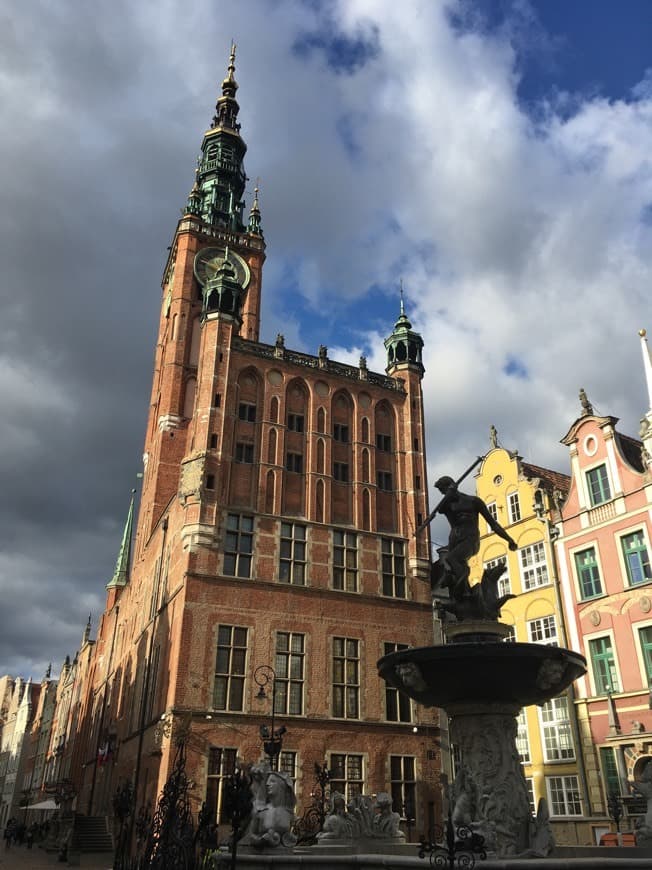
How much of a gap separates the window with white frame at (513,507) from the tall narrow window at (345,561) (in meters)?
7.17

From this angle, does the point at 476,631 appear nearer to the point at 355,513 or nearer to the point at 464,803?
the point at 464,803

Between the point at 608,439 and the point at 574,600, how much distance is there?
641cm

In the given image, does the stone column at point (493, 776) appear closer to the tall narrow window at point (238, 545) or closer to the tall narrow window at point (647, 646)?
the tall narrow window at point (647, 646)

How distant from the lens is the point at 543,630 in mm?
29469

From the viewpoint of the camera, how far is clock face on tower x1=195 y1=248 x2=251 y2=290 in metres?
45.8

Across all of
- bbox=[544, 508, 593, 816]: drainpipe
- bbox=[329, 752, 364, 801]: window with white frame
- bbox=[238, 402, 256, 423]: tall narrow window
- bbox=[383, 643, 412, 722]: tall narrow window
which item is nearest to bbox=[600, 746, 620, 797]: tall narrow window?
bbox=[544, 508, 593, 816]: drainpipe

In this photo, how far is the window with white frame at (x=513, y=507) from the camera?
32.5 metres

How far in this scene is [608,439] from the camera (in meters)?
28.3

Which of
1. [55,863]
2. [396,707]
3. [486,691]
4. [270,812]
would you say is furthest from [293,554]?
[486,691]

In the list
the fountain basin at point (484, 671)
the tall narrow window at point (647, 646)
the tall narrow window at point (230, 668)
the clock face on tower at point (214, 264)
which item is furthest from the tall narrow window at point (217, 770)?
the clock face on tower at point (214, 264)

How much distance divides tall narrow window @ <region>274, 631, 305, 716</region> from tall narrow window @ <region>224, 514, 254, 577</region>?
2948 mm

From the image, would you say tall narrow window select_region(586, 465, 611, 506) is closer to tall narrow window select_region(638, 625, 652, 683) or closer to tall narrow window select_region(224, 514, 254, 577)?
tall narrow window select_region(638, 625, 652, 683)

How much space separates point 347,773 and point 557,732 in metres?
8.17

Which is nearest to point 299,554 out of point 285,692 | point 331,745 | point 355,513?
point 355,513
